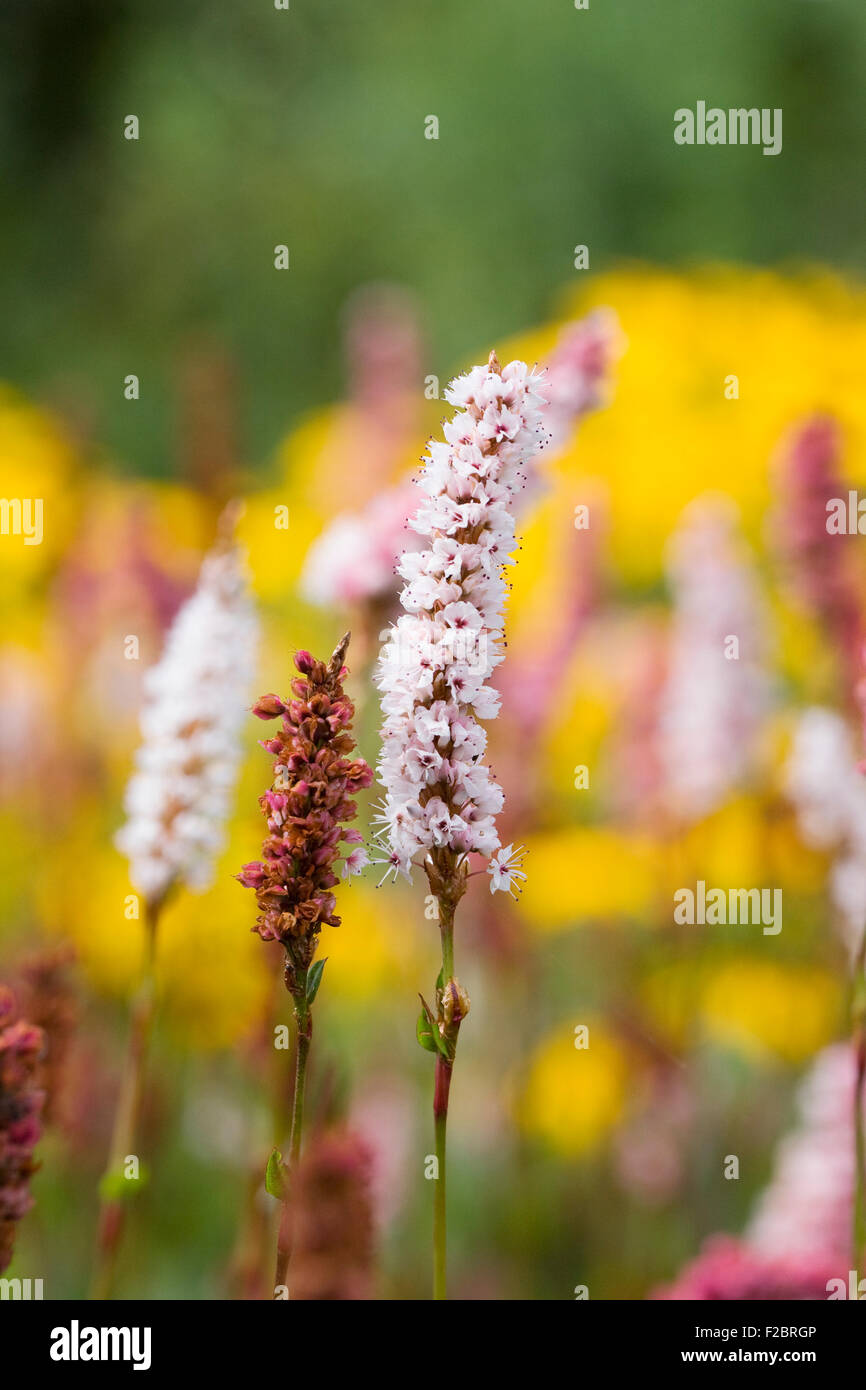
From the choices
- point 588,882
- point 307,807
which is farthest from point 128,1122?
point 588,882

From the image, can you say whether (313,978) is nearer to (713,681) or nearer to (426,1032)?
(426,1032)

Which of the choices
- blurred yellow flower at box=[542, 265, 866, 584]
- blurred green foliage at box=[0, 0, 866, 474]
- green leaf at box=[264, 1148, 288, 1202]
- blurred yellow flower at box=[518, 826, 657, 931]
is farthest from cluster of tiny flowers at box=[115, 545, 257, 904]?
blurred green foliage at box=[0, 0, 866, 474]

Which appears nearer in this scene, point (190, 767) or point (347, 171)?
point (190, 767)

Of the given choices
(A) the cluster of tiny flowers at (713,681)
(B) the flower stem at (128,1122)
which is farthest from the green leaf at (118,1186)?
(A) the cluster of tiny flowers at (713,681)

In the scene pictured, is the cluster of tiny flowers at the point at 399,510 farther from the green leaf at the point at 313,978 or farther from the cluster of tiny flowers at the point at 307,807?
the green leaf at the point at 313,978

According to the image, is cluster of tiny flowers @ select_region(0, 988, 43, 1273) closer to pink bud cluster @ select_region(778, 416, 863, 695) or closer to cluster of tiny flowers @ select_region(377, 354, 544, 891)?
cluster of tiny flowers @ select_region(377, 354, 544, 891)
